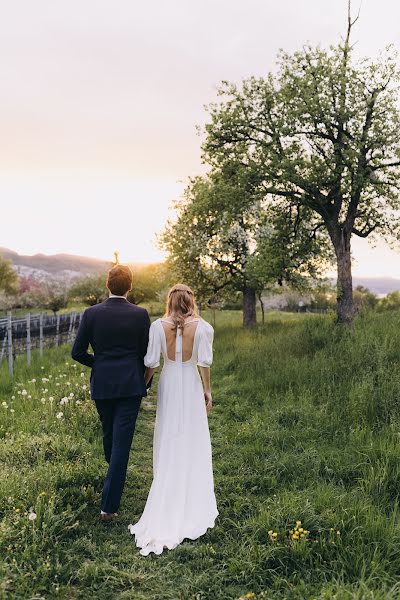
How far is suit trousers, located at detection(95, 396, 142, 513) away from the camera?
5.31 meters

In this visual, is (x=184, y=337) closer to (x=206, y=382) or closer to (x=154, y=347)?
(x=154, y=347)

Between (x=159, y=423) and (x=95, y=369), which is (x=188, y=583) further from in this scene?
(x=95, y=369)

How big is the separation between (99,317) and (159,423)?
1.36 meters

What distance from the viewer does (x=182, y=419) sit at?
541cm

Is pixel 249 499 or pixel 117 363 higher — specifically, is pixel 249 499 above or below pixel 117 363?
below

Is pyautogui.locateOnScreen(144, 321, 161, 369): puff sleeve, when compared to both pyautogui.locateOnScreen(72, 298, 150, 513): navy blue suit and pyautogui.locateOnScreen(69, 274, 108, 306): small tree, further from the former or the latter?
pyautogui.locateOnScreen(69, 274, 108, 306): small tree

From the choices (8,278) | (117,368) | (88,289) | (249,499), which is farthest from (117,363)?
(8,278)

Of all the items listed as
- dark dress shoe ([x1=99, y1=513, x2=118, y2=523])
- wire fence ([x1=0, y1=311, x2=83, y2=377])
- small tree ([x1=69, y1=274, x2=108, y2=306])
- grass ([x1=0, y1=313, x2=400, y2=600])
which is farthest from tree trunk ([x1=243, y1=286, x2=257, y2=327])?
small tree ([x1=69, y1=274, x2=108, y2=306])

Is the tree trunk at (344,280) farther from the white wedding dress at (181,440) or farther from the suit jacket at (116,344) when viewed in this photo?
the suit jacket at (116,344)

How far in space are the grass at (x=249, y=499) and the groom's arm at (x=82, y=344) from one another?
1423mm

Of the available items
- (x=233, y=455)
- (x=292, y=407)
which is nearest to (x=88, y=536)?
(x=233, y=455)

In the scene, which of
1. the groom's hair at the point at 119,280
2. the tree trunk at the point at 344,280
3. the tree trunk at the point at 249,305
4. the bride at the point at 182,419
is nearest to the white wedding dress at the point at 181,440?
the bride at the point at 182,419

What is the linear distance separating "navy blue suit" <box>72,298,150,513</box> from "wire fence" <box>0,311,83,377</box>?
925 cm

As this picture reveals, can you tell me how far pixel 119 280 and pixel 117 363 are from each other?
2.97 ft
